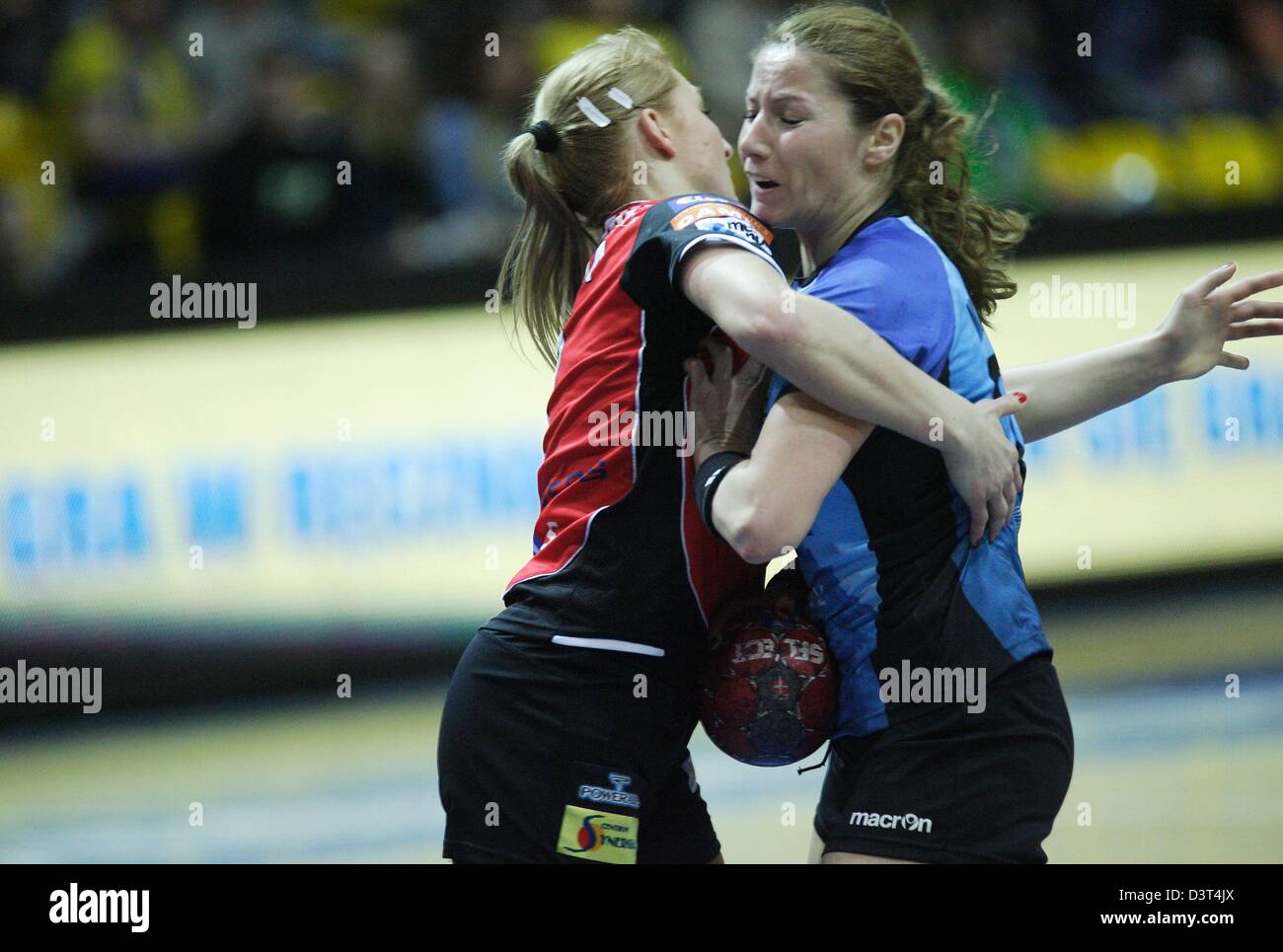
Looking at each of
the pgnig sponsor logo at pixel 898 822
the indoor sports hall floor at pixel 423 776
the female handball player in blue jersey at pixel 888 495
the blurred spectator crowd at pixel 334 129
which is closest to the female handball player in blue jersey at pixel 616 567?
the female handball player in blue jersey at pixel 888 495

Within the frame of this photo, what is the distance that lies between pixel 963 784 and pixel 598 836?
651 millimetres

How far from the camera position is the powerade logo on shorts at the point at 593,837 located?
2.75 m

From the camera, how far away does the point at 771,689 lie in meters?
2.70

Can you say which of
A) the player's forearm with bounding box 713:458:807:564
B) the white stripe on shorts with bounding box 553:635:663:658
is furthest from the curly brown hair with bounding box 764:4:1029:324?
the white stripe on shorts with bounding box 553:635:663:658

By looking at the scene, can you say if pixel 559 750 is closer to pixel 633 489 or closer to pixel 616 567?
pixel 616 567

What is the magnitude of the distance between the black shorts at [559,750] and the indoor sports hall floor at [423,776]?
7.00ft

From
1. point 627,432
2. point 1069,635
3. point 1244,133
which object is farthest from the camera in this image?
point 1244,133

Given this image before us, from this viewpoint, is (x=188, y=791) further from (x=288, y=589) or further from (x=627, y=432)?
(x=627, y=432)

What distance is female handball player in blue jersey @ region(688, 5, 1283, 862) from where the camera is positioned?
2617 mm

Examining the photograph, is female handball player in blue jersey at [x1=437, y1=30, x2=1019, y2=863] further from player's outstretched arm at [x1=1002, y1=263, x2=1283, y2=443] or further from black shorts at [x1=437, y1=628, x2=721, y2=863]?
player's outstretched arm at [x1=1002, y1=263, x2=1283, y2=443]

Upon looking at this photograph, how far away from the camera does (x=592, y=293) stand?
2.89 meters

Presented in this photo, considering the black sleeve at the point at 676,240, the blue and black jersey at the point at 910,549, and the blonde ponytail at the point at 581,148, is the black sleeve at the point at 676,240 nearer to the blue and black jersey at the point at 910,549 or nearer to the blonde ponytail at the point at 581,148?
the blue and black jersey at the point at 910,549
